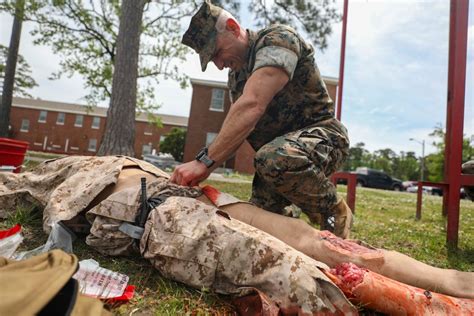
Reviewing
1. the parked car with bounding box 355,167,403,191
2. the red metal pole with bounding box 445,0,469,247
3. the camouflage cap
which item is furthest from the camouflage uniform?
the parked car with bounding box 355,167,403,191

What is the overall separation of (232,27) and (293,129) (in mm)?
937

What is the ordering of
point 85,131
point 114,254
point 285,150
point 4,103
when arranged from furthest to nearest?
point 85,131
point 4,103
point 285,150
point 114,254

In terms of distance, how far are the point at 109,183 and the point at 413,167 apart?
203 feet

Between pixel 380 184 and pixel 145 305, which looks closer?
pixel 145 305

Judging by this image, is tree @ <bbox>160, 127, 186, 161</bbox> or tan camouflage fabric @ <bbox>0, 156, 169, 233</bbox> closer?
tan camouflage fabric @ <bbox>0, 156, 169, 233</bbox>

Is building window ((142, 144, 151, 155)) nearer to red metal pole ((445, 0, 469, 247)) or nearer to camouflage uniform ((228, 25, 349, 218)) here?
camouflage uniform ((228, 25, 349, 218))

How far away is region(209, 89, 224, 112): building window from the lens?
2394 cm

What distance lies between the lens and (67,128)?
128 feet

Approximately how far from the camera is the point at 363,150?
70.1 m

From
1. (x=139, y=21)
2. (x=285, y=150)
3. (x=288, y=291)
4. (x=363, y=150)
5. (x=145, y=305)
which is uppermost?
(x=363, y=150)

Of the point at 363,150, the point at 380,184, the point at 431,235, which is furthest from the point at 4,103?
the point at 363,150

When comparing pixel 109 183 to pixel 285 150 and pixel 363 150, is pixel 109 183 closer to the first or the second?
pixel 285 150

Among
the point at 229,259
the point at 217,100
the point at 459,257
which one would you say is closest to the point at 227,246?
the point at 229,259

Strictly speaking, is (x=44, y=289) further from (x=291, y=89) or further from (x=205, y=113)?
(x=205, y=113)
